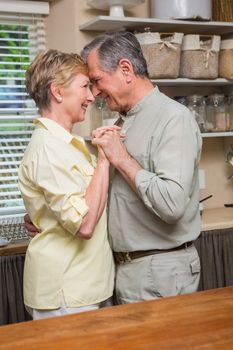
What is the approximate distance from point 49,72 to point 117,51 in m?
0.25

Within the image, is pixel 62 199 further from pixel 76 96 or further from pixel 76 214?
pixel 76 96

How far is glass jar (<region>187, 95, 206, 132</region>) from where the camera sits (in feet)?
10.6

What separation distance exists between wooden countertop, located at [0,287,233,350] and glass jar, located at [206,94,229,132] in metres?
1.92

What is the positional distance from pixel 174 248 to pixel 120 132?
16.9 inches

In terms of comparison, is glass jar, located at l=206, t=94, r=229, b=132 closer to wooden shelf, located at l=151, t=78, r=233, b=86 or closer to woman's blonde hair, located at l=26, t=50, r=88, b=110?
wooden shelf, located at l=151, t=78, r=233, b=86

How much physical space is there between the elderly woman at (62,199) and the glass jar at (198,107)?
4.94ft

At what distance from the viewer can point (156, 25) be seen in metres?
3.06

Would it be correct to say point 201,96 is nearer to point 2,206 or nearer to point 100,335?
point 2,206

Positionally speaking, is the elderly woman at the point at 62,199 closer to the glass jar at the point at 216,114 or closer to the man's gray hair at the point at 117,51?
the man's gray hair at the point at 117,51

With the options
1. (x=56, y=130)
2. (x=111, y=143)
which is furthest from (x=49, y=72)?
(x=111, y=143)

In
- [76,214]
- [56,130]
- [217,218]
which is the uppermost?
[56,130]

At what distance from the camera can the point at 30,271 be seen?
179 centimetres

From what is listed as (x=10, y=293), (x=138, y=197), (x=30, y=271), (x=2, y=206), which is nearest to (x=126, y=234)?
(x=138, y=197)

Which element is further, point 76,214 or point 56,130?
point 56,130
